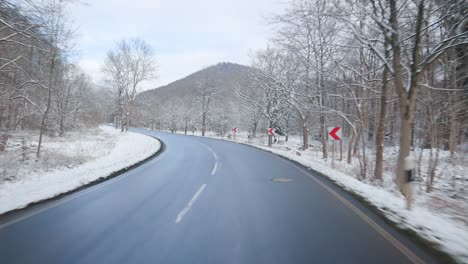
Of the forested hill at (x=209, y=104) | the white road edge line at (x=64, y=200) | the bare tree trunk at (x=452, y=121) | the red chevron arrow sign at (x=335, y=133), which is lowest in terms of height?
the white road edge line at (x=64, y=200)

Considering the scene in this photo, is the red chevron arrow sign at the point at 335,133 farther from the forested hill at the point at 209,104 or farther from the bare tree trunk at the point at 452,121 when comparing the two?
the forested hill at the point at 209,104

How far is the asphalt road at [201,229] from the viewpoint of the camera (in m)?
3.70

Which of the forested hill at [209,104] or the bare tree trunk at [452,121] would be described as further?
the forested hill at [209,104]

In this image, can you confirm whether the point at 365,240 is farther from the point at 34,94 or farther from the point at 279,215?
the point at 34,94

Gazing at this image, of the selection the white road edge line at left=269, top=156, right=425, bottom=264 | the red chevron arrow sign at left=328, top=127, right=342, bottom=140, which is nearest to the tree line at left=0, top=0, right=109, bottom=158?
the white road edge line at left=269, top=156, right=425, bottom=264

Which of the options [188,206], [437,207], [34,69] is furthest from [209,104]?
[188,206]

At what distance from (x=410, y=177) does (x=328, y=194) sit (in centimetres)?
215

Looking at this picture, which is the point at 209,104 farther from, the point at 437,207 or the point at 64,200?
the point at 64,200

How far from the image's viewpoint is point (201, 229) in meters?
4.66

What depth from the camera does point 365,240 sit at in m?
4.26

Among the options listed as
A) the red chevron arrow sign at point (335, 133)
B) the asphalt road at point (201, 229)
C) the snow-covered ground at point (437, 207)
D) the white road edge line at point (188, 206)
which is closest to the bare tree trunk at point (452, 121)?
the snow-covered ground at point (437, 207)

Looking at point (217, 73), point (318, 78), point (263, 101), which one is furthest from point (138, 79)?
point (318, 78)

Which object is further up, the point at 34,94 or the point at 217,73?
the point at 217,73

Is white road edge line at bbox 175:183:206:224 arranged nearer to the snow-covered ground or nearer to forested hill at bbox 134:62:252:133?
the snow-covered ground
